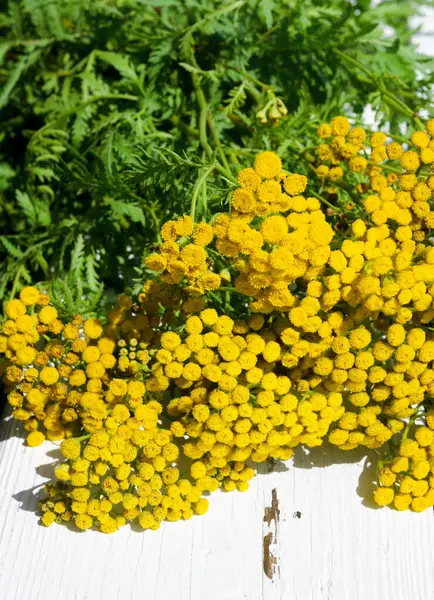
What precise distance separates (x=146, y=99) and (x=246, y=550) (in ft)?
4.20

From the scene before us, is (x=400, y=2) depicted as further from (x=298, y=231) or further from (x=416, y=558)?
(x=416, y=558)

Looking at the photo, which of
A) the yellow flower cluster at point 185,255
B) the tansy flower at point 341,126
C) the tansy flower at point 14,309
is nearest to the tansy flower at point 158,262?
the yellow flower cluster at point 185,255

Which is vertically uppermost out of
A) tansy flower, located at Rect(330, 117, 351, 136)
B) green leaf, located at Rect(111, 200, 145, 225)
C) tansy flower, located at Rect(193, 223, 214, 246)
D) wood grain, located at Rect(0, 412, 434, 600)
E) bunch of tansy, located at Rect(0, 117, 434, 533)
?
tansy flower, located at Rect(330, 117, 351, 136)

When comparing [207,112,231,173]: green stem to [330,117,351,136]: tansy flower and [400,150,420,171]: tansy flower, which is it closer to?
[330,117,351,136]: tansy flower

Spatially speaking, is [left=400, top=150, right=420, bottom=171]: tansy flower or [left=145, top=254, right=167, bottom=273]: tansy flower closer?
[left=145, top=254, right=167, bottom=273]: tansy flower

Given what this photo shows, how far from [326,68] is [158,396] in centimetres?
123

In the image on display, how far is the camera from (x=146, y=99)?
2154mm

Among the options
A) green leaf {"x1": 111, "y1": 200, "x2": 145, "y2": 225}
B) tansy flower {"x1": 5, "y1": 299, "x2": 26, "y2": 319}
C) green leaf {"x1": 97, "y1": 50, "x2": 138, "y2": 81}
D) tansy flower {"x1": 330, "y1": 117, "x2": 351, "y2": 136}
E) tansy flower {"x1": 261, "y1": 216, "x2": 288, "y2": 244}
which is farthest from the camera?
green leaf {"x1": 97, "y1": 50, "x2": 138, "y2": 81}

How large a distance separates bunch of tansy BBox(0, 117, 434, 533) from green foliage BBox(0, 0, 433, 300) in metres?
0.26

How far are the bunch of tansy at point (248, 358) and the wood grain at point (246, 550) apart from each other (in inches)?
2.3

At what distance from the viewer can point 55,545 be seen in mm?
1573

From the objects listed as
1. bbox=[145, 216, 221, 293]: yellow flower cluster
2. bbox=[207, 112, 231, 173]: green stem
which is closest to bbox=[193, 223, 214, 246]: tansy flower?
bbox=[145, 216, 221, 293]: yellow flower cluster

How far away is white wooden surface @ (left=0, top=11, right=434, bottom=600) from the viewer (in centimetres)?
151

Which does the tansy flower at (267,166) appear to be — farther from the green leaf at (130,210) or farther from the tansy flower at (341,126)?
the green leaf at (130,210)
